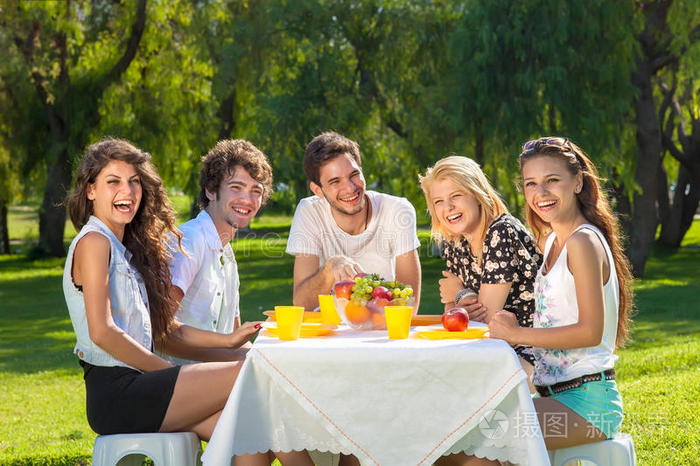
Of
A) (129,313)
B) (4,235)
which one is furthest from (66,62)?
(129,313)

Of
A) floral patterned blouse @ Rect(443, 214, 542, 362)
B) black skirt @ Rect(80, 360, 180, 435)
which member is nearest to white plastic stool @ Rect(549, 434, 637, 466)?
floral patterned blouse @ Rect(443, 214, 542, 362)

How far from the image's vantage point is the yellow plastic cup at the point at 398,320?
3.19 meters

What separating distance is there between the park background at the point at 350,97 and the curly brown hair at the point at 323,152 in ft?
23.5

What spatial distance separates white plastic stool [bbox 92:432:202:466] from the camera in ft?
10.8

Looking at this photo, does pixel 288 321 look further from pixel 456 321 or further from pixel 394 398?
pixel 456 321

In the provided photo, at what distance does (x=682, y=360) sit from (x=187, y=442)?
6403 mm

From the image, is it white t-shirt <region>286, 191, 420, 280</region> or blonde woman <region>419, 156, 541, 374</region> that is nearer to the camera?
blonde woman <region>419, 156, 541, 374</region>

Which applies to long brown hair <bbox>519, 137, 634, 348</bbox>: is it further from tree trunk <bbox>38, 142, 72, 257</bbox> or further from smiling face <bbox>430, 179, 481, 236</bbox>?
tree trunk <bbox>38, 142, 72, 257</bbox>

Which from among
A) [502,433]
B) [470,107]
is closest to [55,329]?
[470,107]

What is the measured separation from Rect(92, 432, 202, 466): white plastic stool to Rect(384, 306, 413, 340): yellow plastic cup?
921mm

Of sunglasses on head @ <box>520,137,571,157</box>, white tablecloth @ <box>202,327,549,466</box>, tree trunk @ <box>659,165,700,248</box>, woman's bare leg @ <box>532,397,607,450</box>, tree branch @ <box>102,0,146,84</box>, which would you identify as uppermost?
tree branch @ <box>102,0,146,84</box>

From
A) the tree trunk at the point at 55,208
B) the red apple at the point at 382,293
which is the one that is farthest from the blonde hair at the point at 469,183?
the tree trunk at the point at 55,208

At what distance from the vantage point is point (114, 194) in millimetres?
3678

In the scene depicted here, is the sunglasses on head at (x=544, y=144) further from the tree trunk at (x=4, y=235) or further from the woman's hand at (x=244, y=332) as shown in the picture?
the tree trunk at (x=4, y=235)
